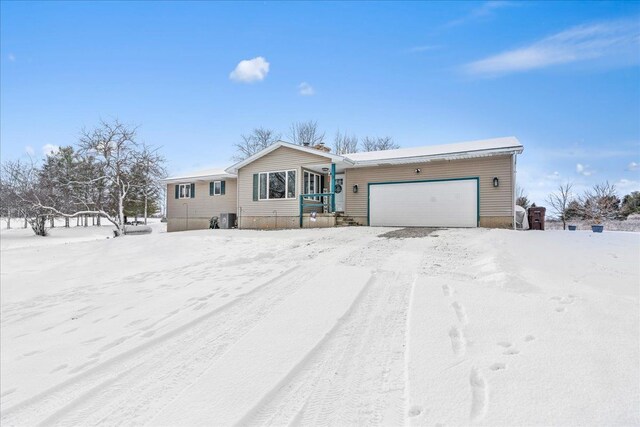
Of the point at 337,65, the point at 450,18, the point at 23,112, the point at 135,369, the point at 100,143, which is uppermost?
the point at 337,65

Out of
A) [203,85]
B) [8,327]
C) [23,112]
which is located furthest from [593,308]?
[23,112]

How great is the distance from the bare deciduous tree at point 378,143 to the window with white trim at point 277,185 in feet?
69.5

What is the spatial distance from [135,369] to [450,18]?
40.2ft

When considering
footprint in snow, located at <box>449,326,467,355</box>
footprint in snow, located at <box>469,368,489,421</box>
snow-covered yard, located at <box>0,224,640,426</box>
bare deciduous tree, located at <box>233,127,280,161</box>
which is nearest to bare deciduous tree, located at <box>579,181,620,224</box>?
snow-covered yard, located at <box>0,224,640,426</box>

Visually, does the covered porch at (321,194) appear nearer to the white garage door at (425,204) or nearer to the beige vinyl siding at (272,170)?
the beige vinyl siding at (272,170)

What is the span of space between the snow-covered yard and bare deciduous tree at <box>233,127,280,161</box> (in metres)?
29.6

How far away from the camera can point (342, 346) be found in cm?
271

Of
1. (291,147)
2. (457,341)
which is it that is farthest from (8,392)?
(291,147)

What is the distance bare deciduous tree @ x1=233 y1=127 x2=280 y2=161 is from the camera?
33.9 metres

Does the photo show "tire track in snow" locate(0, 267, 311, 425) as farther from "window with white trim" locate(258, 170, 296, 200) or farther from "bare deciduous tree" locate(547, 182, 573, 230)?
"bare deciduous tree" locate(547, 182, 573, 230)

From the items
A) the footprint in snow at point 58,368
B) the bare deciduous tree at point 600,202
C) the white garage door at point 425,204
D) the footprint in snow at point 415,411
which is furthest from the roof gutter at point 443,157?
the footprint in snow at point 58,368

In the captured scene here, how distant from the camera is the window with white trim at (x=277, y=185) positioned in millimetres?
14242

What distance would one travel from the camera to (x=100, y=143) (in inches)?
695

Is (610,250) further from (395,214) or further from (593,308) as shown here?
(395,214)
